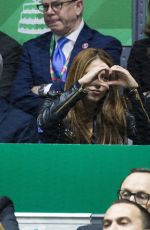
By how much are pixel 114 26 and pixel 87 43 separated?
1.01 ft

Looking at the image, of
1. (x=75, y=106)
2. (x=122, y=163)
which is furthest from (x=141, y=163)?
(x=75, y=106)

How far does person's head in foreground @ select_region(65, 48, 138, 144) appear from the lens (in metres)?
6.11

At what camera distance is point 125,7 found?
6773 mm

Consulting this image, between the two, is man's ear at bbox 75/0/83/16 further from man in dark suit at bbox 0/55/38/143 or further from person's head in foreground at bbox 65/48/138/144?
man in dark suit at bbox 0/55/38/143

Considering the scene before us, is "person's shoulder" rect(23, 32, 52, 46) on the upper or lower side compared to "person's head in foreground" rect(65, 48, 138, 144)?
upper

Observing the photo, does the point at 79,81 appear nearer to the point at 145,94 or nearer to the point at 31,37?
the point at 145,94

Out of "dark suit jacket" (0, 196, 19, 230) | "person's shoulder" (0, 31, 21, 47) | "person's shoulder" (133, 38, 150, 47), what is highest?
"person's shoulder" (133, 38, 150, 47)

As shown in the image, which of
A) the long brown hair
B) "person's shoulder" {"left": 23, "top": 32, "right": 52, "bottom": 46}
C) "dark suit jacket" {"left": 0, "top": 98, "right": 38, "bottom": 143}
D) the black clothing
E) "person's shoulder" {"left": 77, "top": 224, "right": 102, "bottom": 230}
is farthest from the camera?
"person's shoulder" {"left": 23, "top": 32, "right": 52, "bottom": 46}

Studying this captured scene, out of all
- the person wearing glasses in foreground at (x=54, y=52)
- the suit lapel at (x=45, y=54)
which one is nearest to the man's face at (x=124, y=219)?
the person wearing glasses in foreground at (x=54, y=52)

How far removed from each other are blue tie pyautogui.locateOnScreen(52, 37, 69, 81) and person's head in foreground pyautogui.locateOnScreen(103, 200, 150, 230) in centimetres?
180

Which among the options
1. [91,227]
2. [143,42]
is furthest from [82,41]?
[91,227]

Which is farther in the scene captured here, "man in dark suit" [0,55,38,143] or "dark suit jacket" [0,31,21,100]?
"dark suit jacket" [0,31,21,100]

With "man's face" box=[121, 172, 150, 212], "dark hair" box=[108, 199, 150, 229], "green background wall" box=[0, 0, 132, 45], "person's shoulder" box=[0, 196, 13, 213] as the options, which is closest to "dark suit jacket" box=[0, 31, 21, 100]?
"green background wall" box=[0, 0, 132, 45]

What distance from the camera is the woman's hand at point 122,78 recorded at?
6.10m
